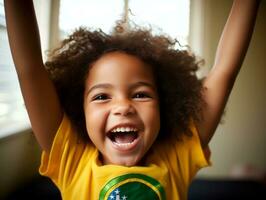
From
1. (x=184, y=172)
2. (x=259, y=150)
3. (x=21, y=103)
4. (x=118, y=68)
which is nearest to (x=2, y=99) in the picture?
(x=21, y=103)

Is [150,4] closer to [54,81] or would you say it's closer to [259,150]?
[54,81]

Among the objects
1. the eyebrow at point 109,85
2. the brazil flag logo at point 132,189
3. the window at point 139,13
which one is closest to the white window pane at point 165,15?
the window at point 139,13

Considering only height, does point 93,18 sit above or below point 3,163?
above

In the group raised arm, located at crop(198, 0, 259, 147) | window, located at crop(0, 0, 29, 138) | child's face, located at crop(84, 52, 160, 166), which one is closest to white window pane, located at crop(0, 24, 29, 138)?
window, located at crop(0, 0, 29, 138)

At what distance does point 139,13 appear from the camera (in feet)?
1.45

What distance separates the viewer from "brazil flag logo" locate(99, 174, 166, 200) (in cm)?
37

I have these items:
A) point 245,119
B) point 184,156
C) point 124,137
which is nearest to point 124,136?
point 124,137

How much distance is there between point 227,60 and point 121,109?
0.56 ft

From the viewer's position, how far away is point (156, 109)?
15.2 inches

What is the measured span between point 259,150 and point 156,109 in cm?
23

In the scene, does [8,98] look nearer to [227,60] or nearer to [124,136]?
[124,136]

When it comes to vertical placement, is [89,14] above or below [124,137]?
above

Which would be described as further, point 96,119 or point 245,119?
point 245,119

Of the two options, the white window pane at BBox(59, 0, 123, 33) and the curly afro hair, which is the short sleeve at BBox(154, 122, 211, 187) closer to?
the curly afro hair
